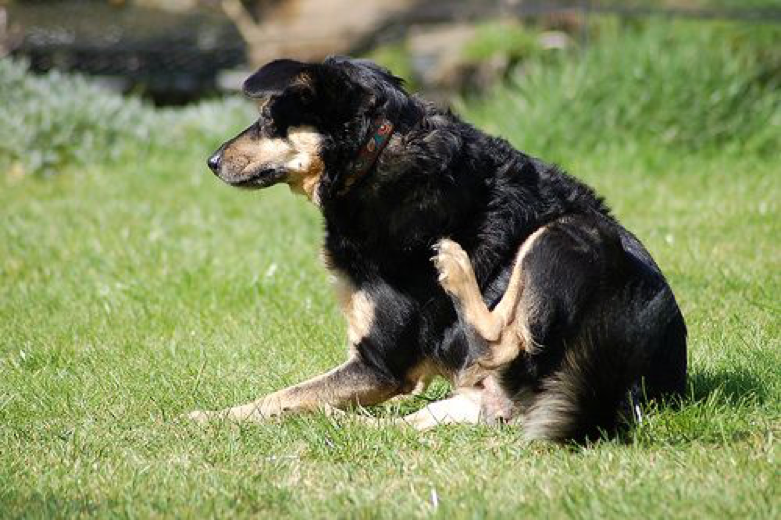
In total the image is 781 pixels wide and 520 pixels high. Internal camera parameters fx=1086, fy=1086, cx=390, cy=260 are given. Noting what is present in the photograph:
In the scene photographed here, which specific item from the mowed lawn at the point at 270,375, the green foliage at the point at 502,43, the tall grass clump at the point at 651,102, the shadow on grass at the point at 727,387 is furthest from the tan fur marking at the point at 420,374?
the green foliage at the point at 502,43

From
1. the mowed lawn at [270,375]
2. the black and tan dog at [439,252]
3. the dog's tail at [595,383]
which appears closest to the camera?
the mowed lawn at [270,375]

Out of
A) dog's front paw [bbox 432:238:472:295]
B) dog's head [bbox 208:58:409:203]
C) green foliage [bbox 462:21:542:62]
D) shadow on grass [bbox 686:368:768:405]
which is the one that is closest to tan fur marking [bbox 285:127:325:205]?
dog's head [bbox 208:58:409:203]

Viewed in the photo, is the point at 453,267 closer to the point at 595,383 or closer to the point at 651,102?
the point at 595,383

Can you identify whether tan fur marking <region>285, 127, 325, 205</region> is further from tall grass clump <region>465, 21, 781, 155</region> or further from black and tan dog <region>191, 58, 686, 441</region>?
tall grass clump <region>465, 21, 781, 155</region>

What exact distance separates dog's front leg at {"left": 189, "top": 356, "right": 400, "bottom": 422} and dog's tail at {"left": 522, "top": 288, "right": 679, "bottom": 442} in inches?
29.8

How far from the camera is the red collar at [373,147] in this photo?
4.39m

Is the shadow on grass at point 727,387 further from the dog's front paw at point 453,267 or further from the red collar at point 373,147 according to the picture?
the red collar at point 373,147

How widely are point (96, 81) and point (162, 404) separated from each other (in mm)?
8069

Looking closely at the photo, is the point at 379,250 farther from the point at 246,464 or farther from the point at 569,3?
the point at 569,3

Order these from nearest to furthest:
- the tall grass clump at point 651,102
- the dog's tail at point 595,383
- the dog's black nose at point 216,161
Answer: the dog's tail at point 595,383
the dog's black nose at point 216,161
the tall grass clump at point 651,102

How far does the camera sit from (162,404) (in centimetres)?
452

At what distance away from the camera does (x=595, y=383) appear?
148 inches

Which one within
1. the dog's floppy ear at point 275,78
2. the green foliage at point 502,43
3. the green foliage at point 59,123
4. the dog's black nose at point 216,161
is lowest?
the green foliage at point 59,123

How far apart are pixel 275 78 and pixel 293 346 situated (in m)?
1.46
